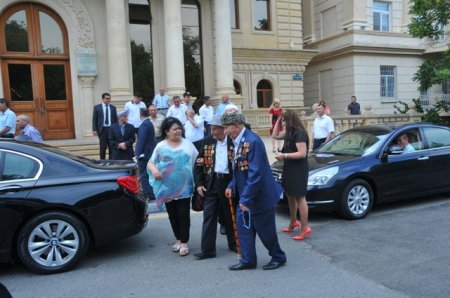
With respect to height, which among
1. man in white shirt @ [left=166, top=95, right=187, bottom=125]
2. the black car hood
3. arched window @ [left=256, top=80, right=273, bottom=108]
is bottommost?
the black car hood

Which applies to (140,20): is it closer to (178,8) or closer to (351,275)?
(178,8)

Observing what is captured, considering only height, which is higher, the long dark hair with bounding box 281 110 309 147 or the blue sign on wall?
the blue sign on wall

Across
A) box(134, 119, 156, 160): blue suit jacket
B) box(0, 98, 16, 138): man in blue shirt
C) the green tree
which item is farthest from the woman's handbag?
the green tree

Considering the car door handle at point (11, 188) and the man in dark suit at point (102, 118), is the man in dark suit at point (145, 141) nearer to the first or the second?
the man in dark suit at point (102, 118)

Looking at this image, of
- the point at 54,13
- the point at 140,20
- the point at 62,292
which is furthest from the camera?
the point at 140,20

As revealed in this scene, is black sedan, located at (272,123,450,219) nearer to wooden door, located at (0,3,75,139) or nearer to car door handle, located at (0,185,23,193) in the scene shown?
car door handle, located at (0,185,23,193)

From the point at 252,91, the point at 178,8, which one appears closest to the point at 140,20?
the point at 178,8

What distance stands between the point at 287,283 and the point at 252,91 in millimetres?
20241

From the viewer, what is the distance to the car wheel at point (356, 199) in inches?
258

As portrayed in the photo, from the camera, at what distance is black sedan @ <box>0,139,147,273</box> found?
4.58 meters

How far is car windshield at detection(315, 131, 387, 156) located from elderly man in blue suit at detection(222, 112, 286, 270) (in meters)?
3.14

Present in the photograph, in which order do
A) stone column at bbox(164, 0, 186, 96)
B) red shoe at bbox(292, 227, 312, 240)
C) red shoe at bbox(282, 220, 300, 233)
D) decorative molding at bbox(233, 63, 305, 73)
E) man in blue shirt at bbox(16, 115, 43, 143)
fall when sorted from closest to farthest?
red shoe at bbox(292, 227, 312, 240), red shoe at bbox(282, 220, 300, 233), man in blue shirt at bbox(16, 115, 43, 143), stone column at bbox(164, 0, 186, 96), decorative molding at bbox(233, 63, 305, 73)

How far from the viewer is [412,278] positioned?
4.29 metres

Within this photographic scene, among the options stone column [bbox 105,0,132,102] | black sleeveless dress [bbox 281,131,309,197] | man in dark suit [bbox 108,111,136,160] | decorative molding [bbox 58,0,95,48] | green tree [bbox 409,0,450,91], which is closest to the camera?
black sleeveless dress [bbox 281,131,309,197]
